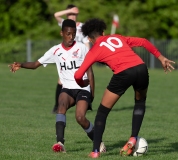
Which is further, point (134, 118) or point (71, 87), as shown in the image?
point (71, 87)

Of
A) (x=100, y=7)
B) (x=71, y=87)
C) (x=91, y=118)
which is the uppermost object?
(x=100, y=7)

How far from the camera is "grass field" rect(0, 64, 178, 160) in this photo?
339 inches

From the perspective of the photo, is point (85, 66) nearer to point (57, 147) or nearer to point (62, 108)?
point (62, 108)

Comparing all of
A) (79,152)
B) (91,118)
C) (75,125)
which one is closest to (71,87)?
(79,152)

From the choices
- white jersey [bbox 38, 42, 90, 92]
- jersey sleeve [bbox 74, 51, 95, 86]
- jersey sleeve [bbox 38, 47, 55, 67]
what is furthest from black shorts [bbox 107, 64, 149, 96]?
jersey sleeve [bbox 38, 47, 55, 67]

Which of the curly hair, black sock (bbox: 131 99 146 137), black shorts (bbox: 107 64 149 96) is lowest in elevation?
black sock (bbox: 131 99 146 137)

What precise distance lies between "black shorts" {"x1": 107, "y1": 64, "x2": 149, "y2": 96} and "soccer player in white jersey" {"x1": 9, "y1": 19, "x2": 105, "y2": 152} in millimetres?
777

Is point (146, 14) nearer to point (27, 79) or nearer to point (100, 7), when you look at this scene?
point (100, 7)

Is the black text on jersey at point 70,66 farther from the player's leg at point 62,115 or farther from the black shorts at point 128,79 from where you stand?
the black shorts at point 128,79

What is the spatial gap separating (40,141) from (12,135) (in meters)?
0.76

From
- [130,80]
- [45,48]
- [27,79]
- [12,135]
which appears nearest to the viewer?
[130,80]

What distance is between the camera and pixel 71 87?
9.09 metres

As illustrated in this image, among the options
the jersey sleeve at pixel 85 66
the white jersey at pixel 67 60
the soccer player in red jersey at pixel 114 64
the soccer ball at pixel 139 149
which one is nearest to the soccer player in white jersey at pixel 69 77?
the white jersey at pixel 67 60

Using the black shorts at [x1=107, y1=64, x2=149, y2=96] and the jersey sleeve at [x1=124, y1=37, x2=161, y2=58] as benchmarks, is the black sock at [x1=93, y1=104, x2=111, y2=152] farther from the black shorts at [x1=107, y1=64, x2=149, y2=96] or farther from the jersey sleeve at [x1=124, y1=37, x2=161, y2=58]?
the jersey sleeve at [x1=124, y1=37, x2=161, y2=58]
